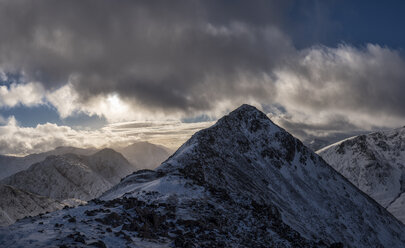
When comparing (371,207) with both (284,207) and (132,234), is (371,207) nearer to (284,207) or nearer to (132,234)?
(284,207)

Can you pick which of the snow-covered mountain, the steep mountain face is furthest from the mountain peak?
the steep mountain face

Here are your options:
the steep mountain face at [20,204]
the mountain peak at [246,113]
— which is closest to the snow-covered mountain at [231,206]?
the mountain peak at [246,113]

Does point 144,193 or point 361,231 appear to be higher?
point 144,193

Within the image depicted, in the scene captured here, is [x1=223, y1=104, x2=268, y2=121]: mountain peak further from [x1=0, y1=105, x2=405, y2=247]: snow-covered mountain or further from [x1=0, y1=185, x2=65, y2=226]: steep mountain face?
[x1=0, y1=185, x2=65, y2=226]: steep mountain face

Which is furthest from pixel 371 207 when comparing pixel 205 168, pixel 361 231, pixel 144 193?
pixel 144 193

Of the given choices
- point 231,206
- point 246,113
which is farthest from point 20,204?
point 231,206

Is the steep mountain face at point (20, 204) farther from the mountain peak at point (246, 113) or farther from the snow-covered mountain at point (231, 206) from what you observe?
the snow-covered mountain at point (231, 206)

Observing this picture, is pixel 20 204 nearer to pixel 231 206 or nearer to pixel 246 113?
pixel 246 113
